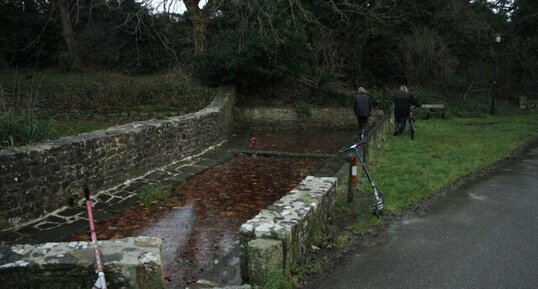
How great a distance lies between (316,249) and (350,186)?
2.21m

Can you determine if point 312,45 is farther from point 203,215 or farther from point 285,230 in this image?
point 285,230

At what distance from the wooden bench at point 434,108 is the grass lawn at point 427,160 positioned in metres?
1.29

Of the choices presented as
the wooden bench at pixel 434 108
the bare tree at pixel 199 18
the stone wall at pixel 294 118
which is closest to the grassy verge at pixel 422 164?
the wooden bench at pixel 434 108

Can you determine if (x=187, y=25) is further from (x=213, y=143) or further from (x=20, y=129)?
(x=20, y=129)

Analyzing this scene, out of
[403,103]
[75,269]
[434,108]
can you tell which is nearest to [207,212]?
[75,269]

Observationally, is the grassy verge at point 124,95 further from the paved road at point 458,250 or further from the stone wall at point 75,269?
the stone wall at point 75,269

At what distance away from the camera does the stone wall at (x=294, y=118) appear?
773 inches

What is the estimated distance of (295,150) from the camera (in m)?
15.1

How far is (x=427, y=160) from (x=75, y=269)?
905 cm

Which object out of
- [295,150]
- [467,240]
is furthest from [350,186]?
[295,150]

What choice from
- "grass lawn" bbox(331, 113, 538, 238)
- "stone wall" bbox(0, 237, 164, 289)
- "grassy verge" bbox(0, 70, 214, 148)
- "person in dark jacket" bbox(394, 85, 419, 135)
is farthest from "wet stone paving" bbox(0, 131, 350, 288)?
"grassy verge" bbox(0, 70, 214, 148)

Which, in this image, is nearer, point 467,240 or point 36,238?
point 467,240

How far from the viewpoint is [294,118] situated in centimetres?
1994

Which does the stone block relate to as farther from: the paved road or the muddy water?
the muddy water
